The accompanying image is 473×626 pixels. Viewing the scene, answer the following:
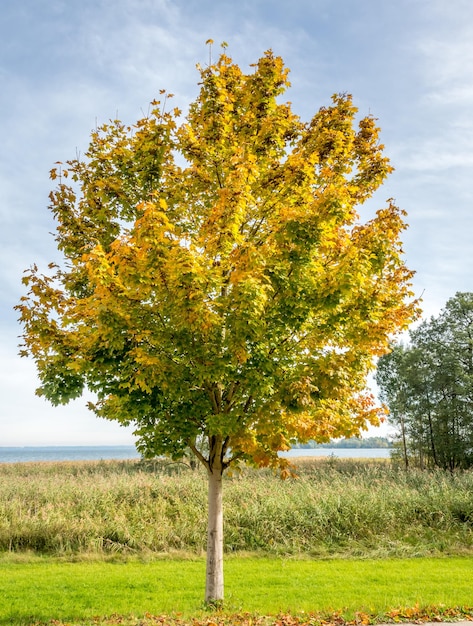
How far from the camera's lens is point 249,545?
12.7 meters

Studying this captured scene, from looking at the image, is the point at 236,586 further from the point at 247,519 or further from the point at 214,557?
the point at 247,519

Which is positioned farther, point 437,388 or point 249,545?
point 437,388

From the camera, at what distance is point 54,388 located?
7.60 m

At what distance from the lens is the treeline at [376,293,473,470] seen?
32.4 metres

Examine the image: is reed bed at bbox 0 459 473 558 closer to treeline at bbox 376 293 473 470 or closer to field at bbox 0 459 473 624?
field at bbox 0 459 473 624

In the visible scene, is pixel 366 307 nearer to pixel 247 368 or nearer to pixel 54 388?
pixel 247 368

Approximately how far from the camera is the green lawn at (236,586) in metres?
7.99

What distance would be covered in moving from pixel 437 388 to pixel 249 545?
2520 cm

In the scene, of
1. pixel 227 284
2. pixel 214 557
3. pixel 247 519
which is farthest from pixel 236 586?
pixel 227 284

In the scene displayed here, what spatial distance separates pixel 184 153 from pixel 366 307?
395cm

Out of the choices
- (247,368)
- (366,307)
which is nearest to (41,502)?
(247,368)

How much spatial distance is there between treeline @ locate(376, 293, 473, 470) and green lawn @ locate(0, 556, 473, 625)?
2306 centimetres

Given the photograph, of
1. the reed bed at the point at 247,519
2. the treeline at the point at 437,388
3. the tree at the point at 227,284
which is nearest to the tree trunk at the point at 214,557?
the tree at the point at 227,284

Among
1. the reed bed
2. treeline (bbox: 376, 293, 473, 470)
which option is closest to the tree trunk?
the reed bed
